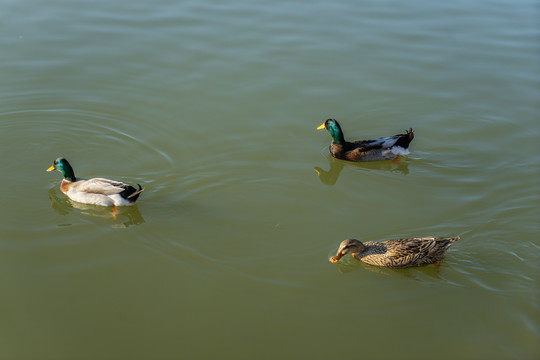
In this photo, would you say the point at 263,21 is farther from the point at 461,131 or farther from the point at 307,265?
the point at 307,265

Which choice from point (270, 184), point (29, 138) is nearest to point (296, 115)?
point (270, 184)

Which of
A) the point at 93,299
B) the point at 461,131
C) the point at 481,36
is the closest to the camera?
the point at 93,299

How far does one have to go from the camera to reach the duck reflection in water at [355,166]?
9.65 metres

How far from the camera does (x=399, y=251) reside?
290 inches

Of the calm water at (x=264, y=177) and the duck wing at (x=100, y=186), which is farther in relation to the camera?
the duck wing at (x=100, y=186)

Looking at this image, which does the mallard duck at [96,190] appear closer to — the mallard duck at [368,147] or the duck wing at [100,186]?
the duck wing at [100,186]

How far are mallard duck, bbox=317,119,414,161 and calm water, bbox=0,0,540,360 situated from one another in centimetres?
19

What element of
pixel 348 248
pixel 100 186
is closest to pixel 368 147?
pixel 348 248

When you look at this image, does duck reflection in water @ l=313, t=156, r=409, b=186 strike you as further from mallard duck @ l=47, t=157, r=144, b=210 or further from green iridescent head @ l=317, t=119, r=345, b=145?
mallard duck @ l=47, t=157, r=144, b=210

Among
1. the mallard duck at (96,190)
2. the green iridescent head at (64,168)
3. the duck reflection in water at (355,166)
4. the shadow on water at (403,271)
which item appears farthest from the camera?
the duck reflection in water at (355,166)

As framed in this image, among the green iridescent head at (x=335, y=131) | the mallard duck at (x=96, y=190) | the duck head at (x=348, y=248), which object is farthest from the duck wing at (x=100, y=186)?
the green iridescent head at (x=335, y=131)

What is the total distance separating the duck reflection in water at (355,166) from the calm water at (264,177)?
0.04 meters

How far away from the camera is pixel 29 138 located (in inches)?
394

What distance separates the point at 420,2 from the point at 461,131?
6.10 metres
